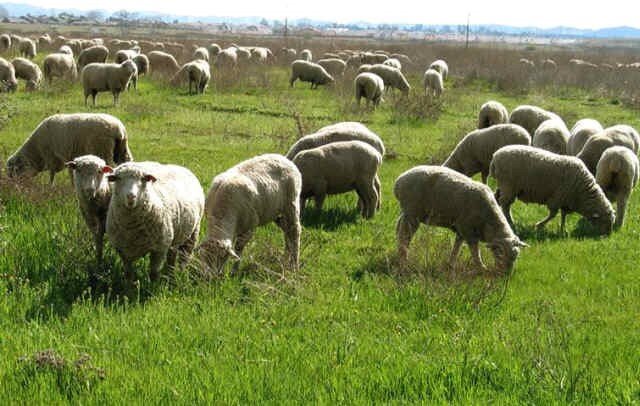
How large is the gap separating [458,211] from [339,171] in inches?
90.8

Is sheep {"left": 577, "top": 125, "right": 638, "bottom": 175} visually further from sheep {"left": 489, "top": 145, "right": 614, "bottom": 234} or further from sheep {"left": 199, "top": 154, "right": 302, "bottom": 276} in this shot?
sheep {"left": 199, "top": 154, "right": 302, "bottom": 276}

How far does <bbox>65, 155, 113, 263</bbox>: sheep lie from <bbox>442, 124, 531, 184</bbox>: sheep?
6.43 metres

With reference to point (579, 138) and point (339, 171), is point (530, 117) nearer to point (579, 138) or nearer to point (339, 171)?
point (579, 138)

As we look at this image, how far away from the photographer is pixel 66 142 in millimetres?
9859

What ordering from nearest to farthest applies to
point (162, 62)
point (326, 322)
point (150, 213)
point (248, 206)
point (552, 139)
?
point (326, 322), point (150, 213), point (248, 206), point (552, 139), point (162, 62)

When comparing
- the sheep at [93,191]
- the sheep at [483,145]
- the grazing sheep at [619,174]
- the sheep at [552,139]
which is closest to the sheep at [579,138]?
the sheep at [552,139]

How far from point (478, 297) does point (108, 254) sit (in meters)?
3.87

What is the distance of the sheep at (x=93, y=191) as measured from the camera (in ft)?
21.6

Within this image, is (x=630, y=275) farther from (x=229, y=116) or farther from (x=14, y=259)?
(x=229, y=116)

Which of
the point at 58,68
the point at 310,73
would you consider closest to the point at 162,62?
the point at 58,68

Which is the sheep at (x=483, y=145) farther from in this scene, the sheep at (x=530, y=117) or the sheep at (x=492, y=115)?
the sheep at (x=530, y=117)

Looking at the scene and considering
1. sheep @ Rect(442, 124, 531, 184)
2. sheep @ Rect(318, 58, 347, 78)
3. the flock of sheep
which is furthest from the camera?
sheep @ Rect(318, 58, 347, 78)

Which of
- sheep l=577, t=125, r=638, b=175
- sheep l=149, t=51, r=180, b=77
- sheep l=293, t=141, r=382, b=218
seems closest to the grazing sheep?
sheep l=577, t=125, r=638, b=175

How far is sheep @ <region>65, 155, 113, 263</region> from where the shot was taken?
6590mm
